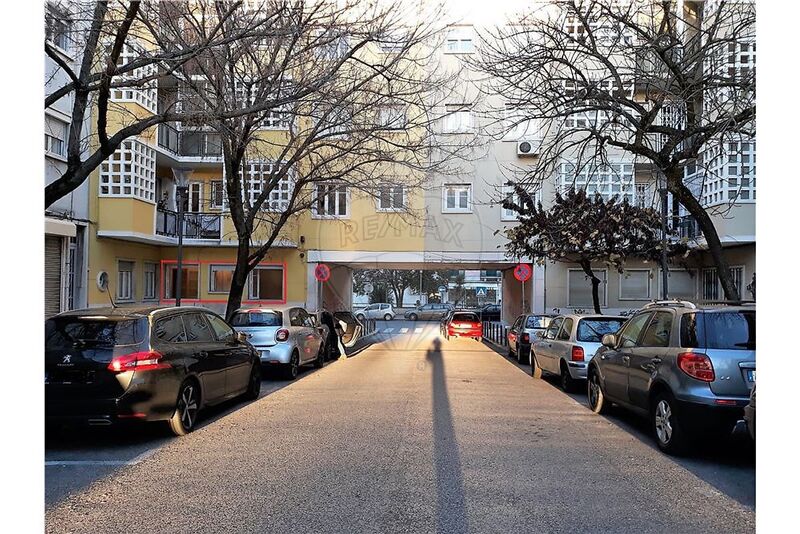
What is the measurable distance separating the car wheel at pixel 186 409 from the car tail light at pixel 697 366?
18.2 feet

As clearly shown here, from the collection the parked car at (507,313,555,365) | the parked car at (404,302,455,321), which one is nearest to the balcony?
the parked car at (507,313,555,365)

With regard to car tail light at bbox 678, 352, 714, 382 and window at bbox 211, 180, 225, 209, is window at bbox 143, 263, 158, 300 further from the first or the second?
car tail light at bbox 678, 352, 714, 382

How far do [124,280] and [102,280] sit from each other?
1.93 m

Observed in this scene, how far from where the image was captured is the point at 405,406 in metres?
10.2

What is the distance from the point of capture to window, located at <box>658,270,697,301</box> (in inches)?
986

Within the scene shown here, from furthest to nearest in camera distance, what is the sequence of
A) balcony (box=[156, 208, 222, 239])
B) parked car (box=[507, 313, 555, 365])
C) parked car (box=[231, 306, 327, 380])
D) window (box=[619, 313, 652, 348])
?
1. balcony (box=[156, 208, 222, 239])
2. parked car (box=[507, 313, 555, 365])
3. parked car (box=[231, 306, 327, 380])
4. window (box=[619, 313, 652, 348])

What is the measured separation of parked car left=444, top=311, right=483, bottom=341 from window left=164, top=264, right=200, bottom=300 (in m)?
10.7

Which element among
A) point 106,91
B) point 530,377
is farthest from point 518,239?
point 106,91

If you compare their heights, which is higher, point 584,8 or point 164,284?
point 584,8

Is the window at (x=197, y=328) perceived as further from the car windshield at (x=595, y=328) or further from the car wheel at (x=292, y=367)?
the car windshield at (x=595, y=328)

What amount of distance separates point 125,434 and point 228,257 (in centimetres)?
1713

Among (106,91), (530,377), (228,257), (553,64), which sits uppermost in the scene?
(553,64)

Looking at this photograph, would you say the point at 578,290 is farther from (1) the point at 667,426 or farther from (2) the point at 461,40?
(1) the point at 667,426

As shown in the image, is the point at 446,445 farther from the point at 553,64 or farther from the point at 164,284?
the point at 164,284
